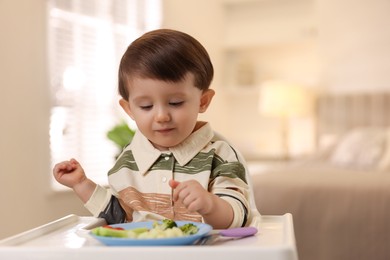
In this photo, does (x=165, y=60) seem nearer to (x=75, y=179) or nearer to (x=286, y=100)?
(x=75, y=179)

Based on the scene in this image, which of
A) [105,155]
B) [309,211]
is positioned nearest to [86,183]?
[309,211]

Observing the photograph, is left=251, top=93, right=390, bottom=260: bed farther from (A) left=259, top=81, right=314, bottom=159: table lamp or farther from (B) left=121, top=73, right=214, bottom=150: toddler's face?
(B) left=121, top=73, right=214, bottom=150: toddler's face

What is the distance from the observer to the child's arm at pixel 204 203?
0.85m

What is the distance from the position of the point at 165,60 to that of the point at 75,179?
0.28 m

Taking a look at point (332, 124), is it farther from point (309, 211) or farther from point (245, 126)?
point (309, 211)

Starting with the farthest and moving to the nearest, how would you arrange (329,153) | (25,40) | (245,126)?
1. (245,126)
2. (329,153)
3. (25,40)

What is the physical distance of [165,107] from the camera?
101cm

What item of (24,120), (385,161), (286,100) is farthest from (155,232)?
(286,100)

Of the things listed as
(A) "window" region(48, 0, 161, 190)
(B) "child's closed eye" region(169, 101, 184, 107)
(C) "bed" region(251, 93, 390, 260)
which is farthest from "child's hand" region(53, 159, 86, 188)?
(A) "window" region(48, 0, 161, 190)

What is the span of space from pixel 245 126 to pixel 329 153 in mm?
1350

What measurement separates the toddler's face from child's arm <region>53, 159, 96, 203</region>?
142mm

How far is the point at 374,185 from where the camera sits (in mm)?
2686

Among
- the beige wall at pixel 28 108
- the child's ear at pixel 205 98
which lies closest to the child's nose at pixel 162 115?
the child's ear at pixel 205 98

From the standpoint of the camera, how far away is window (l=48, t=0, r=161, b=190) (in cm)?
321
